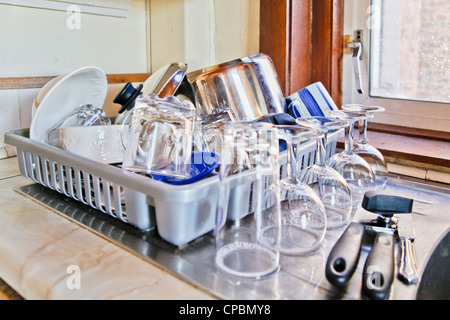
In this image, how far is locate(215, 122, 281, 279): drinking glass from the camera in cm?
53

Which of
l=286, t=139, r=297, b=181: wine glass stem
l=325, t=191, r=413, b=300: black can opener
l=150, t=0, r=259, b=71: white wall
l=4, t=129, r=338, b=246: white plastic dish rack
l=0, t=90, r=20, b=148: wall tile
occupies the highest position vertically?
l=150, t=0, r=259, b=71: white wall

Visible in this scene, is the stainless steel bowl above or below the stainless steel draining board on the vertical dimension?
above

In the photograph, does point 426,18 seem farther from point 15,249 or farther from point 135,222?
point 15,249

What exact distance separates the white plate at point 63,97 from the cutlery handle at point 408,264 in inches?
26.2

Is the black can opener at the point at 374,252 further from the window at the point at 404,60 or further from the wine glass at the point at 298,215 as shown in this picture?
the window at the point at 404,60

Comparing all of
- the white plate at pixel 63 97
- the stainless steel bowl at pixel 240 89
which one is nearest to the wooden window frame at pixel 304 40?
the stainless steel bowl at pixel 240 89

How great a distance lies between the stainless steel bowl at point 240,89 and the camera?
896 millimetres

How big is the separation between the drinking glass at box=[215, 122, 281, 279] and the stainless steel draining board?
0.06 ft

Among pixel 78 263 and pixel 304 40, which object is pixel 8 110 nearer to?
pixel 78 263

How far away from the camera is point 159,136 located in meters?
0.69

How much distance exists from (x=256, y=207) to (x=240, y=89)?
15.3 inches

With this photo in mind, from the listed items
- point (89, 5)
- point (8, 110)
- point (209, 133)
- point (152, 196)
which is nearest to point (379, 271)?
point (152, 196)

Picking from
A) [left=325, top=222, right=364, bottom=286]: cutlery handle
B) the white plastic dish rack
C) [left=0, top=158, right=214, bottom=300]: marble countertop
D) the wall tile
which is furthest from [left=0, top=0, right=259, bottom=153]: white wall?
[left=325, top=222, right=364, bottom=286]: cutlery handle

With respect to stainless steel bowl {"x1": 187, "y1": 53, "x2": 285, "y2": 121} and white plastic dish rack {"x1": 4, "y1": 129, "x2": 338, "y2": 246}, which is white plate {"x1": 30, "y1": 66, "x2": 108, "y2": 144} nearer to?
white plastic dish rack {"x1": 4, "y1": 129, "x2": 338, "y2": 246}
